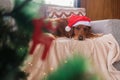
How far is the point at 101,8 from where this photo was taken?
2.41 metres

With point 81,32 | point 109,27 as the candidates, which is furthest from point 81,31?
point 109,27

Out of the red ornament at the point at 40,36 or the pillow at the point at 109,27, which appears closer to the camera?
the red ornament at the point at 40,36

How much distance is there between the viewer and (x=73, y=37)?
1113 millimetres

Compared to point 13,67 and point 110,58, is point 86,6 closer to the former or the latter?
point 110,58

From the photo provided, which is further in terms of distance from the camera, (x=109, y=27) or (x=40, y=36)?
(x=109, y=27)

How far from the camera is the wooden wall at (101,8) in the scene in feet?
7.75

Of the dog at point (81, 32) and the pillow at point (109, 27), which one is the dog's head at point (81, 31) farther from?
the pillow at point (109, 27)

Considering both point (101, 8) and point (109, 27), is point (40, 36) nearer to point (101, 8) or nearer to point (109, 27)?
point (109, 27)

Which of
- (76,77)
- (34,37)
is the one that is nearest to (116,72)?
(76,77)

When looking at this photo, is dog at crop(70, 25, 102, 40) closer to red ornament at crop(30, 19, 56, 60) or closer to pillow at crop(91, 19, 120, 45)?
pillow at crop(91, 19, 120, 45)

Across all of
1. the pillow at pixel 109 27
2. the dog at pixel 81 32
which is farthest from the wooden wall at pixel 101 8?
the dog at pixel 81 32

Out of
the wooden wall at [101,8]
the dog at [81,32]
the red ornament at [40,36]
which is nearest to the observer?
the red ornament at [40,36]

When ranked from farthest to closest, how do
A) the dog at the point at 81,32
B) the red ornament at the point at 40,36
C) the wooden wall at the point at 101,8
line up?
1. the wooden wall at the point at 101,8
2. the dog at the point at 81,32
3. the red ornament at the point at 40,36

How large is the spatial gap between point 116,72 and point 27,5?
2.89ft
